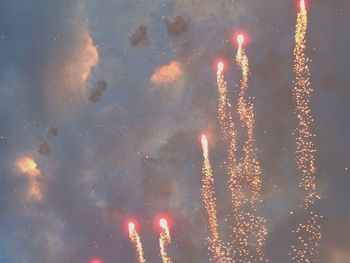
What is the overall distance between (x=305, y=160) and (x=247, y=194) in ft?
12.2

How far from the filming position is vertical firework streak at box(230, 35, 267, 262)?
3012cm

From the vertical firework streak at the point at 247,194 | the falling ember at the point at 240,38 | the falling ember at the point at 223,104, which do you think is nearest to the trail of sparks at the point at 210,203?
the vertical firework streak at the point at 247,194

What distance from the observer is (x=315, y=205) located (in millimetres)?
30188

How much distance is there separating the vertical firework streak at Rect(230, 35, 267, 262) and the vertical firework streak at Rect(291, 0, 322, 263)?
214 centimetres

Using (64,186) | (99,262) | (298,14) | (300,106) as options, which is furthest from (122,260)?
(298,14)

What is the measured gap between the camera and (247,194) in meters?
30.6

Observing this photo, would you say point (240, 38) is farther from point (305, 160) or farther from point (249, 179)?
point (249, 179)

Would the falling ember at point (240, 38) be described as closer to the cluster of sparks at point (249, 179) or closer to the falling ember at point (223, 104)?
the cluster of sparks at point (249, 179)

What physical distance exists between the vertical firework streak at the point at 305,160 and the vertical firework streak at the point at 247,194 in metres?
2.14

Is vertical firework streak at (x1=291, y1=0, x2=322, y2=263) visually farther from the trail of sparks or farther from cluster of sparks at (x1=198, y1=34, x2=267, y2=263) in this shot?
the trail of sparks

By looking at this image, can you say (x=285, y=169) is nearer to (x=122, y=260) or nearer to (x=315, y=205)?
(x=315, y=205)

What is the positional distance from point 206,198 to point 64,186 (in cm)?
816

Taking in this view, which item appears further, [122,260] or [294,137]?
[122,260]

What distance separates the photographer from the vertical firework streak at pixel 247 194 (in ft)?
98.8
